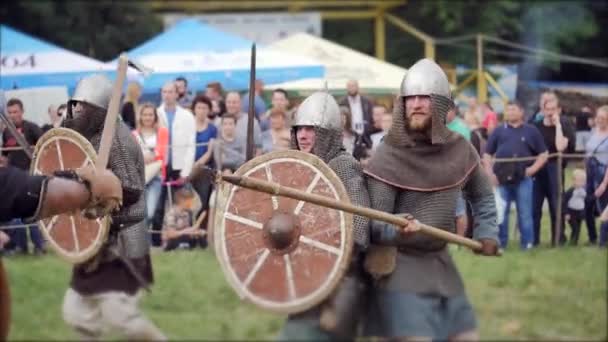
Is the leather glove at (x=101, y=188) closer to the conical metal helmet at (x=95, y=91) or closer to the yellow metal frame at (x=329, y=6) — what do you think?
the conical metal helmet at (x=95, y=91)

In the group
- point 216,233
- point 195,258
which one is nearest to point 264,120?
point 195,258

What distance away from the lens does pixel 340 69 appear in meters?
19.6

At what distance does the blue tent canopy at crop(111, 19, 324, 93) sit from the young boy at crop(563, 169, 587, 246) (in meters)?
5.40

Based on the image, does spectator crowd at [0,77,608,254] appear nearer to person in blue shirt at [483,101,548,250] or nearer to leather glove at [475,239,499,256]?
person in blue shirt at [483,101,548,250]

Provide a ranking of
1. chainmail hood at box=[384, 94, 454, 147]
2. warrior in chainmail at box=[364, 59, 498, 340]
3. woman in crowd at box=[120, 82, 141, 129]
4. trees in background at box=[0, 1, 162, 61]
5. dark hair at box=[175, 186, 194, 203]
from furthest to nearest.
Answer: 1. trees in background at box=[0, 1, 162, 61]
2. woman in crowd at box=[120, 82, 141, 129]
3. dark hair at box=[175, 186, 194, 203]
4. chainmail hood at box=[384, 94, 454, 147]
5. warrior in chainmail at box=[364, 59, 498, 340]

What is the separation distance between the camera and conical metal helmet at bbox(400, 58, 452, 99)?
7426 millimetres

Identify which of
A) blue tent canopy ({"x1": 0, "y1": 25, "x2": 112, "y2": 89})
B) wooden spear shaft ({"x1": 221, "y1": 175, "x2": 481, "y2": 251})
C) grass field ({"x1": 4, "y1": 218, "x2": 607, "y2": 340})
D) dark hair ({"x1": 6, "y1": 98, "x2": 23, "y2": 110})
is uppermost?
blue tent canopy ({"x1": 0, "y1": 25, "x2": 112, "y2": 89})

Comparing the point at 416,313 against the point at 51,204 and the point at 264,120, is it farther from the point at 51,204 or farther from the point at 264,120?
the point at 264,120

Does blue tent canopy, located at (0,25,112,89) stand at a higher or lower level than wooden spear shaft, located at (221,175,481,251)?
higher

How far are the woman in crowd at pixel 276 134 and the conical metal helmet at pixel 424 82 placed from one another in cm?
528

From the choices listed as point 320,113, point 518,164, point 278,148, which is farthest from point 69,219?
point 518,164

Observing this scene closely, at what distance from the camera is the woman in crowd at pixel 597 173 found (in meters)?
11.9

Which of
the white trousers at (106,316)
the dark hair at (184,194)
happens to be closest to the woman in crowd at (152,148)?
the dark hair at (184,194)

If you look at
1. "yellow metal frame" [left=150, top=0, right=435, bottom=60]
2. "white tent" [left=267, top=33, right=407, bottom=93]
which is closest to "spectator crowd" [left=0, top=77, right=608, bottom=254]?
"white tent" [left=267, top=33, right=407, bottom=93]
